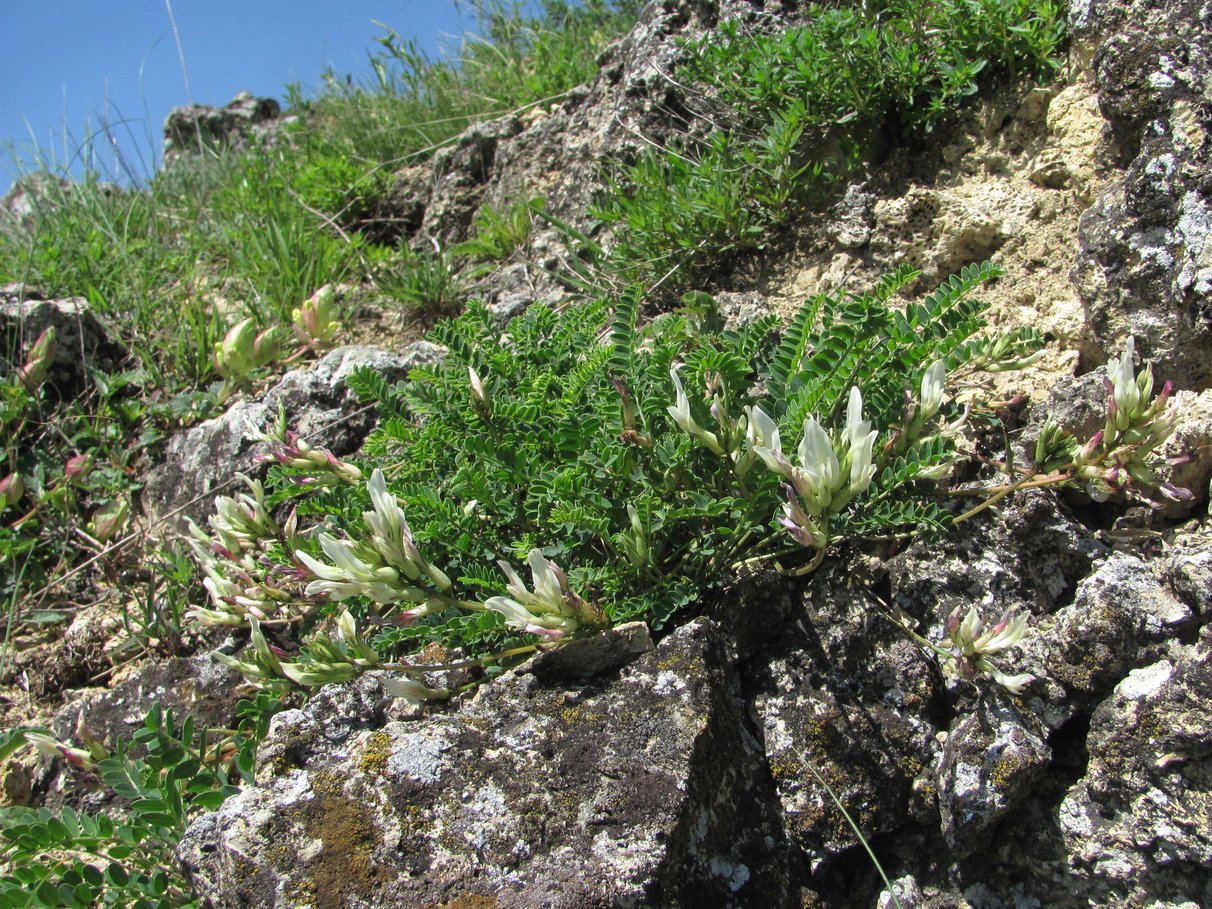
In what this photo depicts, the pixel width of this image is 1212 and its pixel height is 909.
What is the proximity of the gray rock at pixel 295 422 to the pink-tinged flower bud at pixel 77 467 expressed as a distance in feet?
1.12

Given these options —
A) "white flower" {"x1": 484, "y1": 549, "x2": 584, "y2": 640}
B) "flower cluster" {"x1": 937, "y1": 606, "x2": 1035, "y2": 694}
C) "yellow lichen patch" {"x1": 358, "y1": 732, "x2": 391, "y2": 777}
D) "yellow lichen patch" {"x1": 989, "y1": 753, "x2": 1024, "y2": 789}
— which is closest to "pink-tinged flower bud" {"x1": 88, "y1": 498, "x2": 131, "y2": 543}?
"yellow lichen patch" {"x1": 358, "y1": 732, "x2": 391, "y2": 777}

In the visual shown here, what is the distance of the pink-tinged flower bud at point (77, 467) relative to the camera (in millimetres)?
3799

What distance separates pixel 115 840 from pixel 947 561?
2060mm

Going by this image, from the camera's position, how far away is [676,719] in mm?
1917

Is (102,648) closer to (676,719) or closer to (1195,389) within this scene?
(676,719)

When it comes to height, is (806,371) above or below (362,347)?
below

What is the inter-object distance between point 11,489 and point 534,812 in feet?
9.30

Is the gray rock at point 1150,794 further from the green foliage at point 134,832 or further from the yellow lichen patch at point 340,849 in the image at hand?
the green foliage at point 134,832

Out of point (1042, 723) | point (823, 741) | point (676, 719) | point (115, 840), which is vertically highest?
point (115, 840)

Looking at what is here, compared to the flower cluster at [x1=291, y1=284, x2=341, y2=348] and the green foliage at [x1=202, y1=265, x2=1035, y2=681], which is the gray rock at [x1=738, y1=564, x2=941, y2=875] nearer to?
the green foliage at [x1=202, y1=265, x2=1035, y2=681]

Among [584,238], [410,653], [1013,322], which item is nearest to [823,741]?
[410,653]

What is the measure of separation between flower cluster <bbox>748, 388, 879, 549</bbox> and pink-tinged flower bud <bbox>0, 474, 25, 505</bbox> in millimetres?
3015

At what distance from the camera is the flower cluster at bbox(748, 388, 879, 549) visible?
189 cm

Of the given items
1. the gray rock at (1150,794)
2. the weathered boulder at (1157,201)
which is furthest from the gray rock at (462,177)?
the gray rock at (1150,794)
